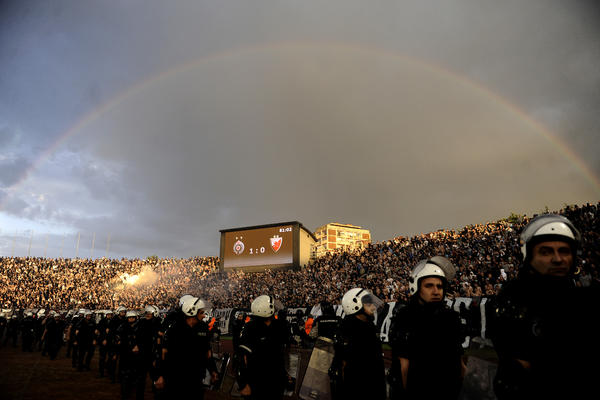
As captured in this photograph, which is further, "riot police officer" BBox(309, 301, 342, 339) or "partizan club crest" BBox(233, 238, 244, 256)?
"partizan club crest" BBox(233, 238, 244, 256)

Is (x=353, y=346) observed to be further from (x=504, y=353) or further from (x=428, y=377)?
(x=504, y=353)

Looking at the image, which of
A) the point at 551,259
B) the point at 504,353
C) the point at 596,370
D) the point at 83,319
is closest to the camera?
the point at 596,370

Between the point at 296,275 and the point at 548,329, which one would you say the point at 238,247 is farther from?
the point at 548,329

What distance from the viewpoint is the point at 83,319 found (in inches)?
660

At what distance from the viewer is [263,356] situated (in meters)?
5.66

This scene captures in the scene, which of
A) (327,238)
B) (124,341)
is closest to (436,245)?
(124,341)

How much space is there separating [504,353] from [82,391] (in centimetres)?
1387

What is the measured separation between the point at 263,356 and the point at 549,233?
464cm

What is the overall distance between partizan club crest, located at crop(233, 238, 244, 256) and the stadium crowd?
3.17 metres

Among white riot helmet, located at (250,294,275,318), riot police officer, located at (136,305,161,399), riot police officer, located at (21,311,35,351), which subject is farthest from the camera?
riot police officer, located at (21,311,35,351)

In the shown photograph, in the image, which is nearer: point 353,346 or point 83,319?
point 353,346

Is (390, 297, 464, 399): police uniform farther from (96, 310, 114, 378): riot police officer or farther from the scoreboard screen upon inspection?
the scoreboard screen

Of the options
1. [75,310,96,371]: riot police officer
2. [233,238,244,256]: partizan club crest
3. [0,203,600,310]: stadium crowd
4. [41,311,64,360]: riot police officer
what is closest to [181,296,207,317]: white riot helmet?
[0,203,600,310]: stadium crowd

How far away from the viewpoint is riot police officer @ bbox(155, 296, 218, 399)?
19.3 feet
